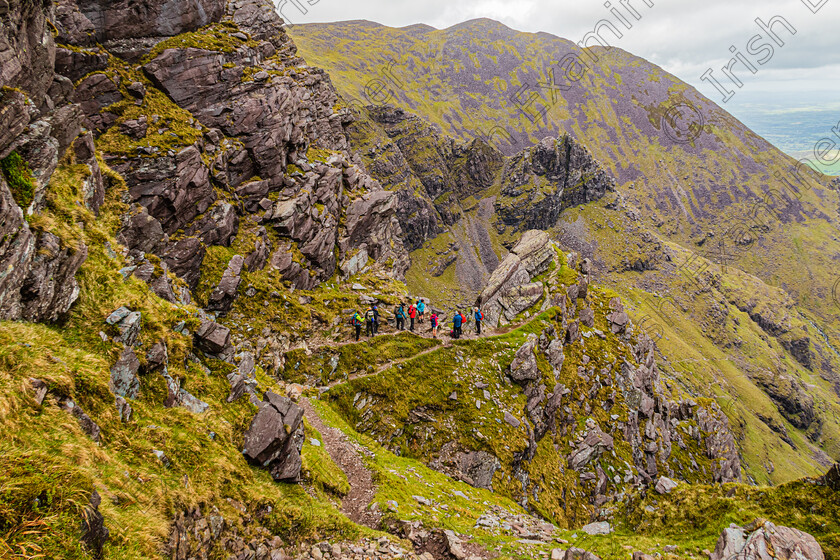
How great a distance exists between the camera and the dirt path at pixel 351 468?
70.2 feet

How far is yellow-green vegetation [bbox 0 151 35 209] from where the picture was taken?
16500mm

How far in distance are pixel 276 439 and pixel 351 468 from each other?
9479 millimetres

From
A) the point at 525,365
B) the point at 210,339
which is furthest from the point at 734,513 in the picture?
the point at 210,339

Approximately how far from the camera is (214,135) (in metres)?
48.3

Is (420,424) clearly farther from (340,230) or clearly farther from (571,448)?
(340,230)

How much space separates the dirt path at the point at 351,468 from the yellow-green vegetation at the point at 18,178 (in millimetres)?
20577

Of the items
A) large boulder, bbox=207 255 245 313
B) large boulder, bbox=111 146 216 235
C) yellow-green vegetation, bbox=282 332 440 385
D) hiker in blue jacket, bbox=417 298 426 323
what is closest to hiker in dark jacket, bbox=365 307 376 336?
yellow-green vegetation, bbox=282 332 440 385

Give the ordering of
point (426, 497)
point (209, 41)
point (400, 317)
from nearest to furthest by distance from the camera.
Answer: point (426, 497) → point (400, 317) → point (209, 41)

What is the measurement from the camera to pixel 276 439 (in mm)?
18500

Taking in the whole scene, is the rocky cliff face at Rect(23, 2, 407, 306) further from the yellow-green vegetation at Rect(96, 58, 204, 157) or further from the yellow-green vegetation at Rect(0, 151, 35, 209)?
the yellow-green vegetation at Rect(0, 151, 35, 209)

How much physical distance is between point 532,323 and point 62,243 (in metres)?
45.7

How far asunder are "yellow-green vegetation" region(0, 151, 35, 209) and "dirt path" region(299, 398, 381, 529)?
67.5 ft

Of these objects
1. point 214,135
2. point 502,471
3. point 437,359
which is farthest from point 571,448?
point 214,135

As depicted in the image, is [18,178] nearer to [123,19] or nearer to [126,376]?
[126,376]
